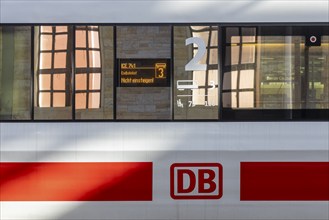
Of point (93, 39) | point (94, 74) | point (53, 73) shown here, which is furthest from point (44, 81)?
point (93, 39)

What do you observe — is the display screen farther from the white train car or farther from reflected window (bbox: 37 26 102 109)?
reflected window (bbox: 37 26 102 109)

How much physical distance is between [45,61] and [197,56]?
1.61 metres

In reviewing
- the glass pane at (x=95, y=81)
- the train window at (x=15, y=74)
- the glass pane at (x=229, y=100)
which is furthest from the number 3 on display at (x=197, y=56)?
the train window at (x=15, y=74)

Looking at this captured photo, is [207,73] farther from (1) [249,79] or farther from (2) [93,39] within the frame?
(2) [93,39]

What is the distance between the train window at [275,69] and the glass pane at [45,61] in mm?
1875

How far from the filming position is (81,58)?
922 centimetres

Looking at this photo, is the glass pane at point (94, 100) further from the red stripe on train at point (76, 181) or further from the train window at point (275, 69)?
the train window at point (275, 69)

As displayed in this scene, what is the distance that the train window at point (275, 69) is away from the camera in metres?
9.23

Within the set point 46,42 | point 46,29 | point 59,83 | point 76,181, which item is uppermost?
point 46,29

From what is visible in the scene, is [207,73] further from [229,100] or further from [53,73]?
[53,73]

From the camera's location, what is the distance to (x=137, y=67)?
363 inches

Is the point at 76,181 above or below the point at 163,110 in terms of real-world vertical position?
below

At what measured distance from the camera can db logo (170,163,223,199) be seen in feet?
30.2

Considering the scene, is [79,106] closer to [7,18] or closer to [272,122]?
[7,18]
